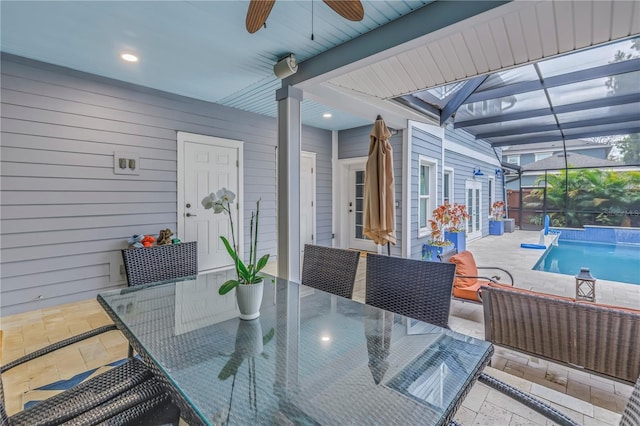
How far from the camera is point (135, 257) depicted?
2037 mm

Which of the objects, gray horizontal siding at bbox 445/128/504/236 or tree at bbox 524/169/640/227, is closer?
gray horizontal siding at bbox 445/128/504/236

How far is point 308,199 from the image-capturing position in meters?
5.95

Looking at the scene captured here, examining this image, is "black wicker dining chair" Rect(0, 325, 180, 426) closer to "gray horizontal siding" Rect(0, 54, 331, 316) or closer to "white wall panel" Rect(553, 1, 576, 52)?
"gray horizontal siding" Rect(0, 54, 331, 316)

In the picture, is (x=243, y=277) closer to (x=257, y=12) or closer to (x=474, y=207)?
(x=257, y=12)

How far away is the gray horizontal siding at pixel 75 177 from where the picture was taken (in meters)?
3.02

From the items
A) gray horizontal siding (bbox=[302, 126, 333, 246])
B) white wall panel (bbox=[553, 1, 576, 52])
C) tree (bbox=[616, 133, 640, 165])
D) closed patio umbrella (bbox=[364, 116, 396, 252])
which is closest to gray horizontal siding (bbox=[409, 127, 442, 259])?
gray horizontal siding (bbox=[302, 126, 333, 246])

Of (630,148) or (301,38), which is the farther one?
(630,148)

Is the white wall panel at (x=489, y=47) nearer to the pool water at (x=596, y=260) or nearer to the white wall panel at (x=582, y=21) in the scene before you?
the white wall panel at (x=582, y=21)

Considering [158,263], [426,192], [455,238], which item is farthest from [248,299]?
[455,238]

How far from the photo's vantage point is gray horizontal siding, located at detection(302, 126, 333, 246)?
5996 mm

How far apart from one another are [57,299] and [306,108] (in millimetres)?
4067

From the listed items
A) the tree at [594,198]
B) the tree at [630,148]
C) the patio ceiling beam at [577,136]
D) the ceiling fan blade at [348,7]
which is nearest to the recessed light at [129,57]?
the ceiling fan blade at [348,7]

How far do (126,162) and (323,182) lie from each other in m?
3.54

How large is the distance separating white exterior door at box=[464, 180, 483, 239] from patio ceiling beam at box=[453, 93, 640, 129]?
7.49 feet
